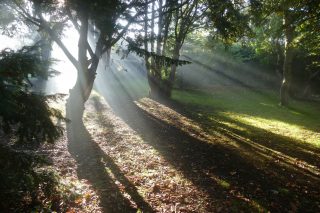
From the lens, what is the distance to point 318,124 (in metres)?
17.8

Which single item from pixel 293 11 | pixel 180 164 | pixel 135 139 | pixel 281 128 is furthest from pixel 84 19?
pixel 281 128

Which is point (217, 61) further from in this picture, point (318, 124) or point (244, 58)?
point (318, 124)

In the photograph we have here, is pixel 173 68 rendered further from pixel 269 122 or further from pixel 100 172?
pixel 100 172

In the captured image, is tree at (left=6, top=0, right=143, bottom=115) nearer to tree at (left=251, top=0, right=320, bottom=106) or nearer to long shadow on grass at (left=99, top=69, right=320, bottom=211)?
long shadow on grass at (left=99, top=69, right=320, bottom=211)

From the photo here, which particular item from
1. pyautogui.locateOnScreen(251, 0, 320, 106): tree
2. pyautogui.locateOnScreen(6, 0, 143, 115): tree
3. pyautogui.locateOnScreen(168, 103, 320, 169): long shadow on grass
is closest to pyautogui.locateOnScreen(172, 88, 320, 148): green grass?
pyautogui.locateOnScreen(168, 103, 320, 169): long shadow on grass

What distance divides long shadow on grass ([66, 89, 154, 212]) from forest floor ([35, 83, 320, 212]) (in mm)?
22

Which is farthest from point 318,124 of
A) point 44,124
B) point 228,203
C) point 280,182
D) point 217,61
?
point 217,61

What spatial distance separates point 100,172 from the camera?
816 cm

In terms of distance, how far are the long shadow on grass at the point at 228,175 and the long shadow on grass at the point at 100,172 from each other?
5.62 feet

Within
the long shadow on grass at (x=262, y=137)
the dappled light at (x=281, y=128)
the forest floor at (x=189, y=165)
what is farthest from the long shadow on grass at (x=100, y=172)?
the dappled light at (x=281, y=128)

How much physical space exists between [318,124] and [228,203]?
551 inches

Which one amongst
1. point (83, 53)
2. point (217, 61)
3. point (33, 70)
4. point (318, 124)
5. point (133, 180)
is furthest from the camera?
point (217, 61)

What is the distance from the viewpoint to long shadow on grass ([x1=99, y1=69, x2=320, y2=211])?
21.8ft

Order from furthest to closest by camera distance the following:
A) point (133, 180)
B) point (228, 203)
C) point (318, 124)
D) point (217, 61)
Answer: point (217, 61), point (318, 124), point (133, 180), point (228, 203)
